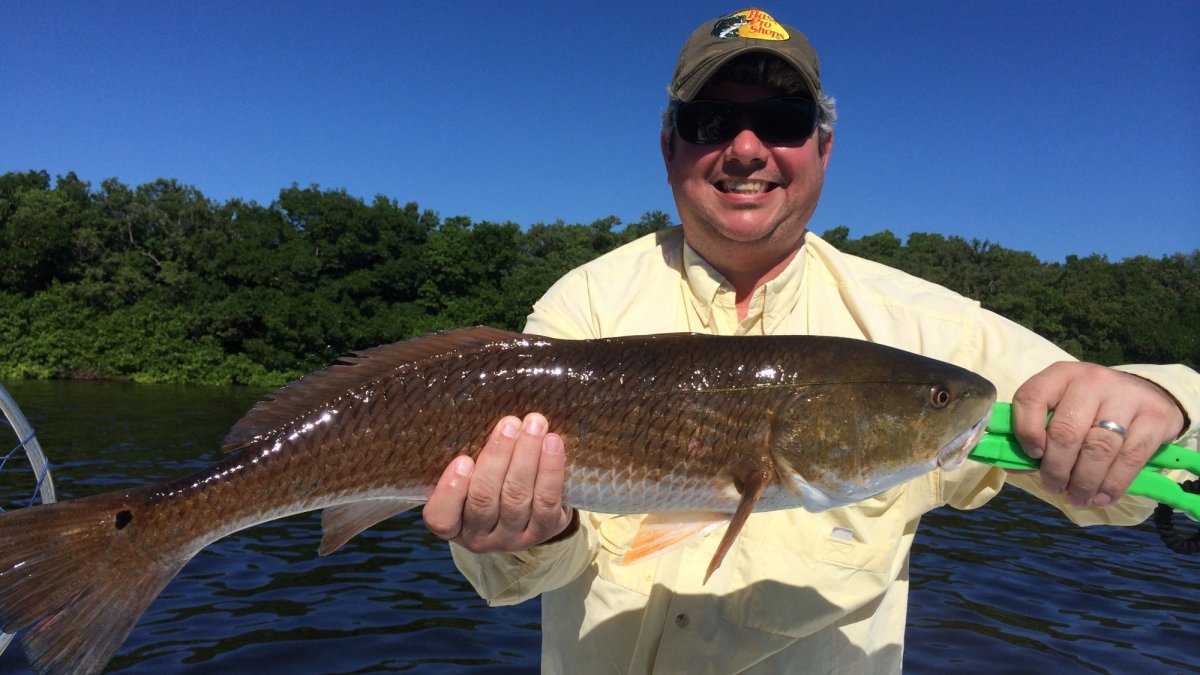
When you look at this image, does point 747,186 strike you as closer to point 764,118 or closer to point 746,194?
point 746,194

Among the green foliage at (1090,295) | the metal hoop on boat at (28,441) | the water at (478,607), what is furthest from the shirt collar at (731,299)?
the green foliage at (1090,295)

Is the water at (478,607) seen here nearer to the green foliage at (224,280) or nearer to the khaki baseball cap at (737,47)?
the khaki baseball cap at (737,47)

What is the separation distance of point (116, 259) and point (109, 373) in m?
9.53

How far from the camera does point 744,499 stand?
2619 mm

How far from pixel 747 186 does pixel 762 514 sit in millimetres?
1405

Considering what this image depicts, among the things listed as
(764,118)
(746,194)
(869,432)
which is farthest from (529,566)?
(764,118)

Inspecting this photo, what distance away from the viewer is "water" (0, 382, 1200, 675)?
7.29 metres

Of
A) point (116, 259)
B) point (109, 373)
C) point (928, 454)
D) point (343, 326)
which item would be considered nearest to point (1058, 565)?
point (928, 454)

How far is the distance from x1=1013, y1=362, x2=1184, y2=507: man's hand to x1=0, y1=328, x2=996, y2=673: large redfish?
0.82ft

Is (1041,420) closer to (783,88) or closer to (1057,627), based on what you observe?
(783,88)

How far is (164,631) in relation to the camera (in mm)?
7547

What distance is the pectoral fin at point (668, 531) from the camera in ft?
8.63

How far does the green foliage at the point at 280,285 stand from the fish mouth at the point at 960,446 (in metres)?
40.7

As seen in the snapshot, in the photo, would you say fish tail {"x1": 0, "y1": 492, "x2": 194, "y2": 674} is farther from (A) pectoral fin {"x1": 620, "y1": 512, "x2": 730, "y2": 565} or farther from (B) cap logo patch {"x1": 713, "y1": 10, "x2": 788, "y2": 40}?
(B) cap logo patch {"x1": 713, "y1": 10, "x2": 788, "y2": 40}
